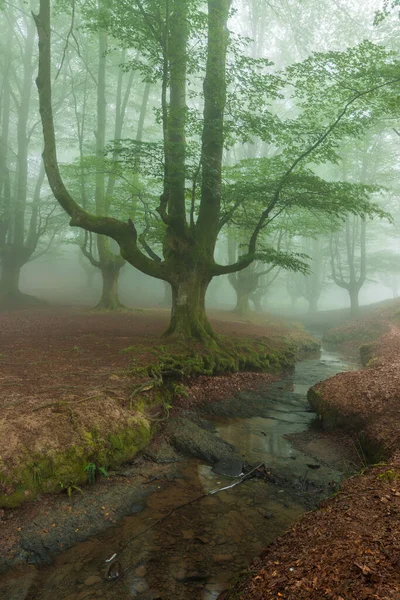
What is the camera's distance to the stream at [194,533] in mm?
3814

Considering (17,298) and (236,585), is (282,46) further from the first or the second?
(236,585)

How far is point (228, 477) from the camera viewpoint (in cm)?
616

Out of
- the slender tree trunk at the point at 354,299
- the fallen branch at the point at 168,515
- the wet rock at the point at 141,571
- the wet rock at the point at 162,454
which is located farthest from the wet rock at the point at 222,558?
the slender tree trunk at the point at 354,299

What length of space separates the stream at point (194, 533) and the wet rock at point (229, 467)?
0.41 ft

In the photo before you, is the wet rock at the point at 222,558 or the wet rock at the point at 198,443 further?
the wet rock at the point at 198,443

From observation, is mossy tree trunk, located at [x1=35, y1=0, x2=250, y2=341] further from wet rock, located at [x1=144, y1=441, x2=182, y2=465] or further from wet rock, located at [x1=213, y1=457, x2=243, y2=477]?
wet rock, located at [x1=213, y1=457, x2=243, y2=477]

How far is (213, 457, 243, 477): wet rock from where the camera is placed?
247 inches

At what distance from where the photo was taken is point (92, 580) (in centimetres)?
390

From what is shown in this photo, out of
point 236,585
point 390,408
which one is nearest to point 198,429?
point 390,408

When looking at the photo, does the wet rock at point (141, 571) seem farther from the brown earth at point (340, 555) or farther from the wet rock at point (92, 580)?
the brown earth at point (340, 555)

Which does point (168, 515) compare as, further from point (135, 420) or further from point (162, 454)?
point (135, 420)

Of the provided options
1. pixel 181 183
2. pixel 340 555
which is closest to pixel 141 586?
pixel 340 555

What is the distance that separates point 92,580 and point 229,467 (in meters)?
3.04

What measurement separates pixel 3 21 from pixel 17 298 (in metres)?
19.3
